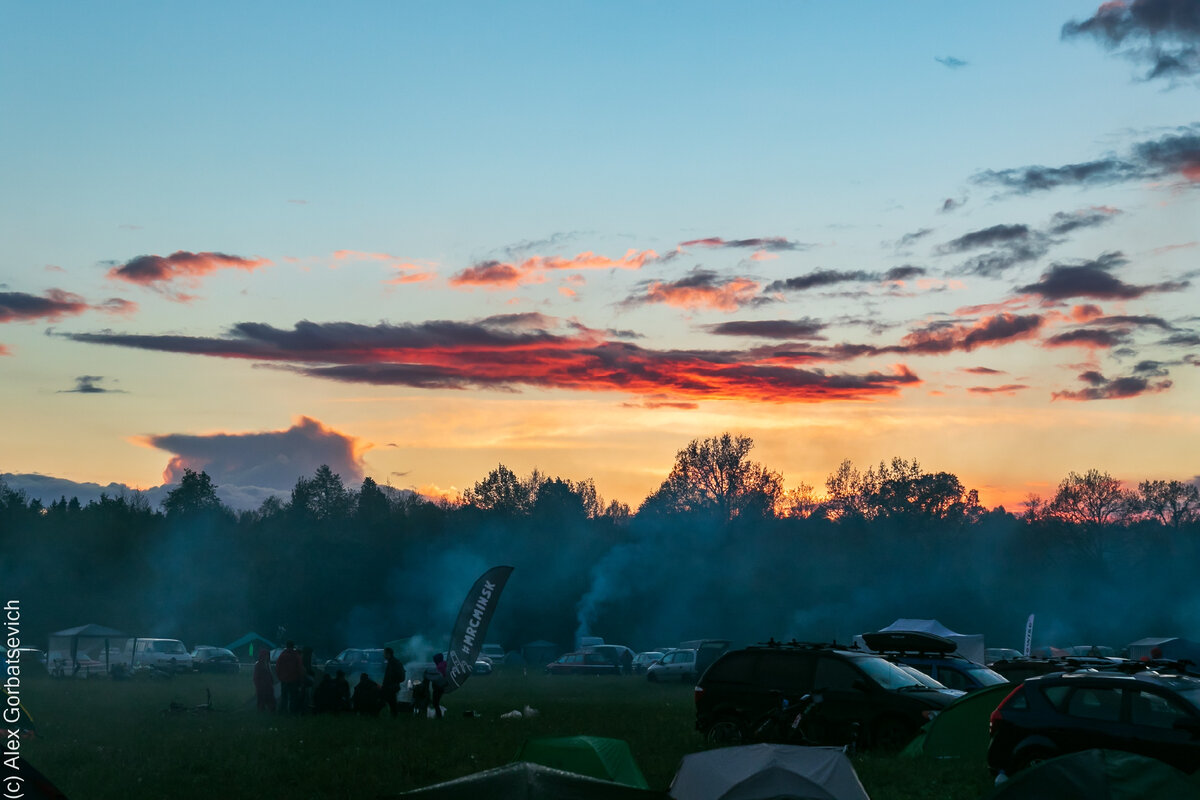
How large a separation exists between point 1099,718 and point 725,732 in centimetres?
744

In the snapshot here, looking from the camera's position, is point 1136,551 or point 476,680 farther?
point 1136,551

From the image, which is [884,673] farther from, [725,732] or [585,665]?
[585,665]

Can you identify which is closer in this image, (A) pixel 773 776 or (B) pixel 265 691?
(A) pixel 773 776

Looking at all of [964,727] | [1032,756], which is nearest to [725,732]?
[964,727]

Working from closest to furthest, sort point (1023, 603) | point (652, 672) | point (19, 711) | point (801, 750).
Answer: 1. point (801, 750)
2. point (19, 711)
3. point (652, 672)
4. point (1023, 603)

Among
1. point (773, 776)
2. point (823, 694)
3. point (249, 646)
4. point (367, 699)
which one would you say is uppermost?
point (773, 776)

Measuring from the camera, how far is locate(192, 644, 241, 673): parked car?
6169cm

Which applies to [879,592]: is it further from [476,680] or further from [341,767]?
[341,767]

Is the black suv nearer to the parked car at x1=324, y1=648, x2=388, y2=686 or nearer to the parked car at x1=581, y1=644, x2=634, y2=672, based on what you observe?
the parked car at x1=324, y1=648, x2=388, y2=686

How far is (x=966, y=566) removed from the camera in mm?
89312

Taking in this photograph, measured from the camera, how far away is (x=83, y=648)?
59344mm

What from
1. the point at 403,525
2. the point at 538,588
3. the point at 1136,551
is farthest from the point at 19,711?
the point at 1136,551

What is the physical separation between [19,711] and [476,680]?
3096 cm

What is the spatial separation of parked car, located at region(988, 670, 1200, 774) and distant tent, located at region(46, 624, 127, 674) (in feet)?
151
